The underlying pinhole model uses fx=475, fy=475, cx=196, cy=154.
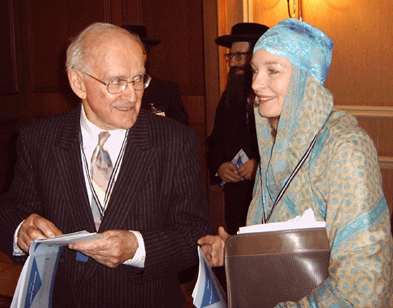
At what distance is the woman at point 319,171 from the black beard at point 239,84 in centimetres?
173

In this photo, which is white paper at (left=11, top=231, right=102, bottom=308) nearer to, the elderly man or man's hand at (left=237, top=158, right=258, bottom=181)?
the elderly man

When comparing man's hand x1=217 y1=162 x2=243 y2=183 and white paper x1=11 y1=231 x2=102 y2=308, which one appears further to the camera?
man's hand x1=217 y1=162 x2=243 y2=183

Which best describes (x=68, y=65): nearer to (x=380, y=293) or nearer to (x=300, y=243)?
(x=300, y=243)

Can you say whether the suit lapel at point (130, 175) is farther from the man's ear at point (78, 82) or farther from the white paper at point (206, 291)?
the white paper at point (206, 291)

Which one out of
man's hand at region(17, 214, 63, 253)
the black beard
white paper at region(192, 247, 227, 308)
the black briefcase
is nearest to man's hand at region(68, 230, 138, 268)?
man's hand at region(17, 214, 63, 253)

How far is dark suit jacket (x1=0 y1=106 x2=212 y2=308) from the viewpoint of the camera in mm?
1712

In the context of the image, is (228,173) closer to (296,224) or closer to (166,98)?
(166,98)

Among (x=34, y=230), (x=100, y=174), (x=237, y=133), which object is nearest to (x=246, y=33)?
(x=237, y=133)

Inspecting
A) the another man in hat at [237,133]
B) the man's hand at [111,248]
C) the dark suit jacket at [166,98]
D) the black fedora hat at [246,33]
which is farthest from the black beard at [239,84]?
the man's hand at [111,248]

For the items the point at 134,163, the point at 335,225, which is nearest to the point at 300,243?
the point at 335,225

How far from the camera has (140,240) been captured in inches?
65.1

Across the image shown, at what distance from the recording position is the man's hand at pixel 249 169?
130 inches

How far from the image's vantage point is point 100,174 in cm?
180

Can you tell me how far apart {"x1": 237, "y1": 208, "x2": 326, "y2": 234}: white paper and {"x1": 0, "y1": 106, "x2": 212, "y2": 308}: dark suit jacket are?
0.38 m
